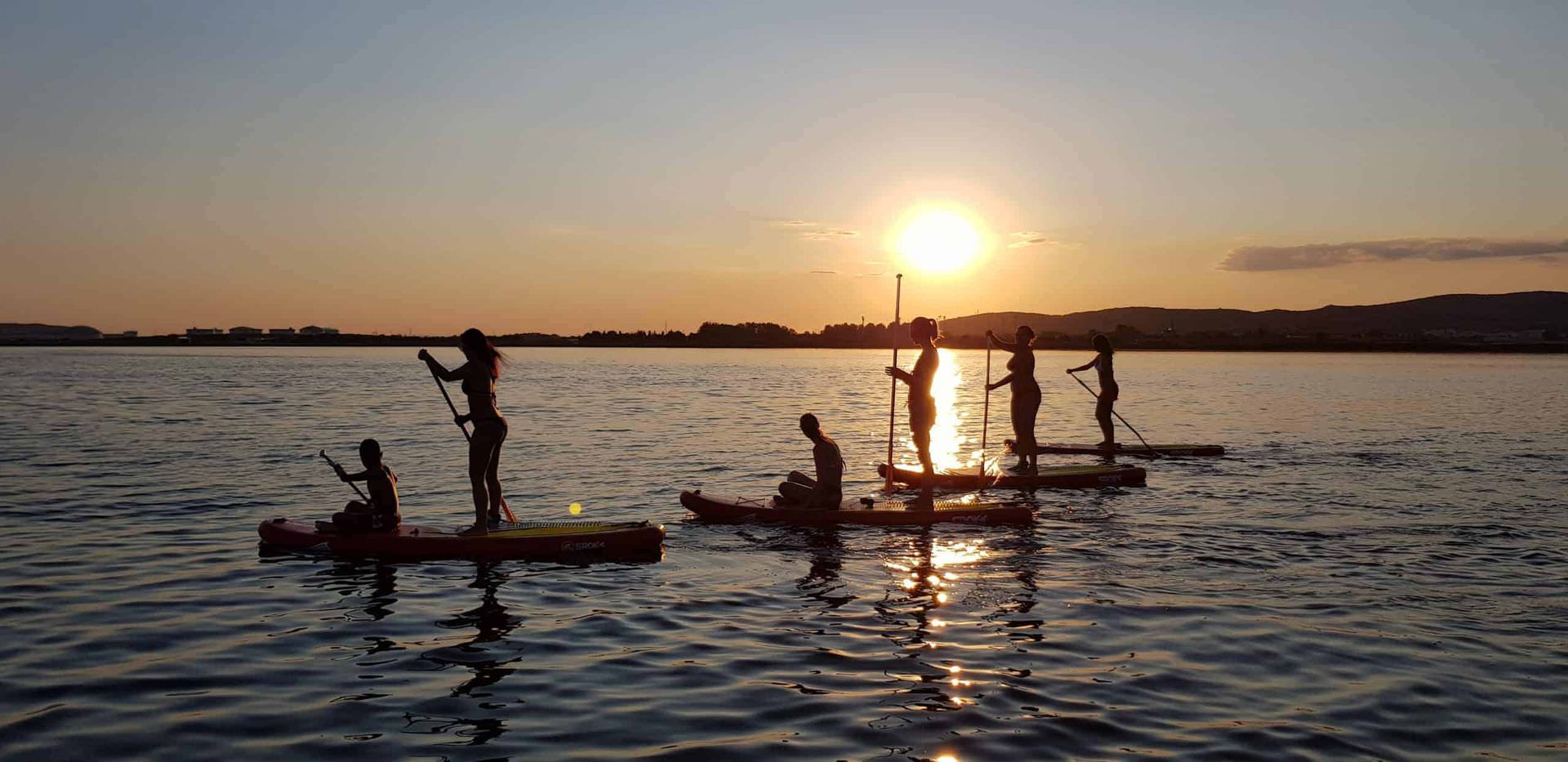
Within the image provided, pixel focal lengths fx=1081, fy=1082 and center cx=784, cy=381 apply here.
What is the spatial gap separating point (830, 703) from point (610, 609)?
3826 mm

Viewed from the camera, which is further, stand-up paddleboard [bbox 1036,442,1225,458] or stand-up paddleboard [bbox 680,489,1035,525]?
stand-up paddleboard [bbox 1036,442,1225,458]

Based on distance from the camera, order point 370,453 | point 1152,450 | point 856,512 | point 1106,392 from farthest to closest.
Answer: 1. point 1152,450
2. point 1106,392
3. point 856,512
4. point 370,453

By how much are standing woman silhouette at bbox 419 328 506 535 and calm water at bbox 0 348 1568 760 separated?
37.8 inches

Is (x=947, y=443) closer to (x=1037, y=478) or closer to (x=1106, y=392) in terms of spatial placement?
(x=1106, y=392)

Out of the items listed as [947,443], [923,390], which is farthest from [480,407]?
[947,443]

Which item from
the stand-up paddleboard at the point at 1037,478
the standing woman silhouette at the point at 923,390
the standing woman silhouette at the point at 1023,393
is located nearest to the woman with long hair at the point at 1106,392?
the stand-up paddleboard at the point at 1037,478

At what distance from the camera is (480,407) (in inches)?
549

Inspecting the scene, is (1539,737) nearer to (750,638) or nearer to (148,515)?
(750,638)

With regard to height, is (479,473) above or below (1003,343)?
below

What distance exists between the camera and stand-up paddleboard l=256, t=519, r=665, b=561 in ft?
45.4

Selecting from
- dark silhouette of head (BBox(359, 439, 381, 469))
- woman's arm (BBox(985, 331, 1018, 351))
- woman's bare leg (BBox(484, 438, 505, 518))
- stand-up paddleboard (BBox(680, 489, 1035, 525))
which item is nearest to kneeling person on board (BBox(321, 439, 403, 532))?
dark silhouette of head (BBox(359, 439, 381, 469))

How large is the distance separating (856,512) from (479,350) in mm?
6077

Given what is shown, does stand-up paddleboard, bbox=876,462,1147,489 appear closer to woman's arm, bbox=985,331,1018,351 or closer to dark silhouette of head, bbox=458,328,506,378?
woman's arm, bbox=985,331,1018,351

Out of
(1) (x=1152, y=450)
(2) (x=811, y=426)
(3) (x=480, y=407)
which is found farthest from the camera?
(1) (x=1152, y=450)
